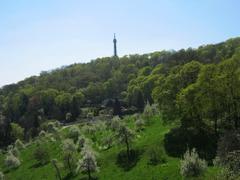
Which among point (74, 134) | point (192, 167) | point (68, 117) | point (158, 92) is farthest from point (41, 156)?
point (68, 117)

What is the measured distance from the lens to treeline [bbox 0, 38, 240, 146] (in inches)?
1984

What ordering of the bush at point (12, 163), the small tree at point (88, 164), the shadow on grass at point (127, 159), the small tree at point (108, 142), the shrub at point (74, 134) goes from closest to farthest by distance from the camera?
the small tree at point (88, 164)
the shadow on grass at point (127, 159)
the small tree at point (108, 142)
the bush at point (12, 163)
the shrub at point (74, 134)

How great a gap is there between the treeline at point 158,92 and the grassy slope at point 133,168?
4897mm

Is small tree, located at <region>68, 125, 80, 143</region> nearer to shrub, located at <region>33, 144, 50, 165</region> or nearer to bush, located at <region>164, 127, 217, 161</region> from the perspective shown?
shrub, located at <region>33, 144, 50, 165</region>

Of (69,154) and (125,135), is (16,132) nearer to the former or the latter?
(69,154)

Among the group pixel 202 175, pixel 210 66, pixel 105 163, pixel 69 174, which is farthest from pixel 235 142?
pixel 69 174

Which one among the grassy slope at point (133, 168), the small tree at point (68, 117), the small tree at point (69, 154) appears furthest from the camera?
the small tree at point (68, 117)

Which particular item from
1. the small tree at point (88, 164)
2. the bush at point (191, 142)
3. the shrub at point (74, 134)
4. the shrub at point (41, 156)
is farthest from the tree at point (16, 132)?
the bush at point (191, 142)

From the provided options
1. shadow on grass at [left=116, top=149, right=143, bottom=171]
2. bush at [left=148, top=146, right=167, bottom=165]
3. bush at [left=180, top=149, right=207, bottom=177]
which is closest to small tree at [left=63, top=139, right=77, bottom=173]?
shadow on grass at [left=116, top=149, right=143, bottom=171]

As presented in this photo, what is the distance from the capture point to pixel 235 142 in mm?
35344

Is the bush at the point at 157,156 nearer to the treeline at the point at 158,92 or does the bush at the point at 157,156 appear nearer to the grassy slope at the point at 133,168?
the grassy slope at the point at 133,168

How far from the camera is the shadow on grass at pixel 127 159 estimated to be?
50.8 meters

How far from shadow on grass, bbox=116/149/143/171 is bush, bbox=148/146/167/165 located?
2.49m

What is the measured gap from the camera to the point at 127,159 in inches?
2090
